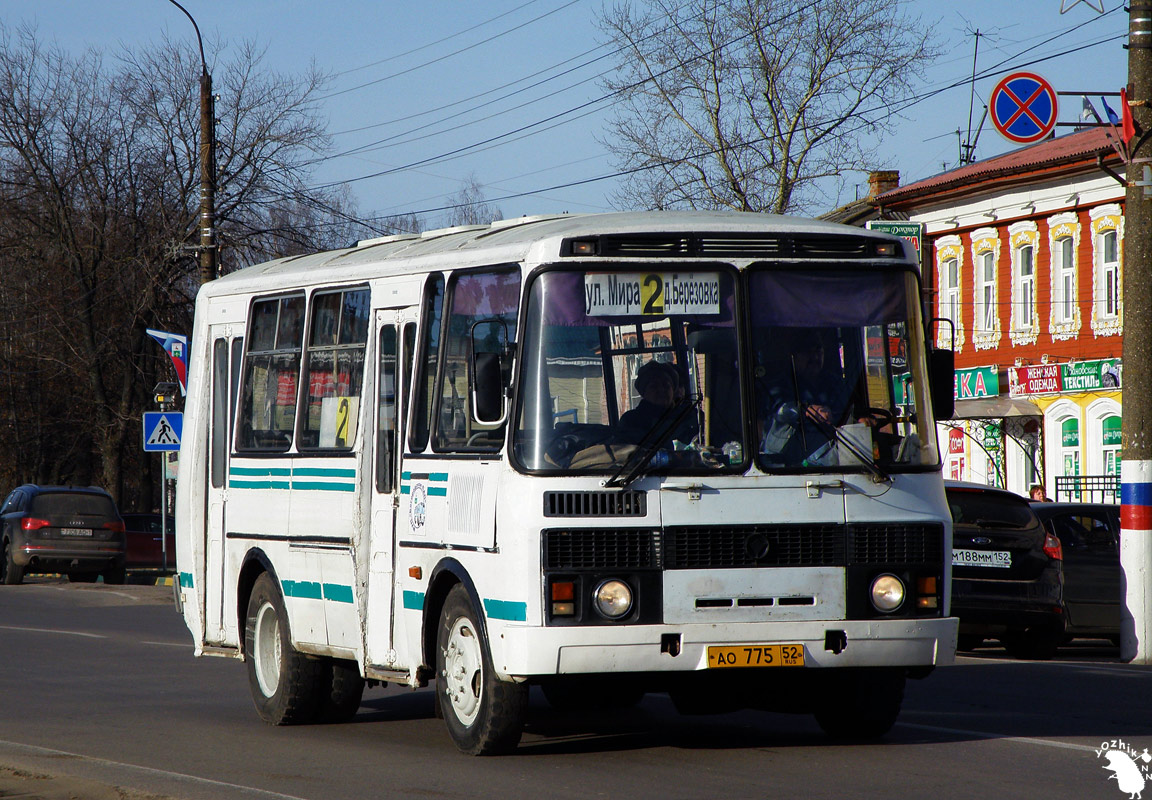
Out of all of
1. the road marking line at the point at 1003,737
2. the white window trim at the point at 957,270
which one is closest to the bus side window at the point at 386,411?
the road marking line at the point at 1003,737

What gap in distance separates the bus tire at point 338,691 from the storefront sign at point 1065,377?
89.4 ft

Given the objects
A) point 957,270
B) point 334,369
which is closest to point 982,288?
point 957,270

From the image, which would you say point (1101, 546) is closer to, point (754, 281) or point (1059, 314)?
point (754, 281)

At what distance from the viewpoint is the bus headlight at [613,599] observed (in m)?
8.84

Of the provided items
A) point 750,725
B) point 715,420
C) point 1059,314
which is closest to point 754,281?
point 715,420

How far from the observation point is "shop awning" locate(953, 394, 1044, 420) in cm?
3906

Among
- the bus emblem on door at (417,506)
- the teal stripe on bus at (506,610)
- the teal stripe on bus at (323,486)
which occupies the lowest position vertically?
the teal stripe on bus at (506,610)

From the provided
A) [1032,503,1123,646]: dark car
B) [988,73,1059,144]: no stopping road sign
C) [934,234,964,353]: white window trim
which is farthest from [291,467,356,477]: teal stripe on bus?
[934,234,964,353]: white window trim

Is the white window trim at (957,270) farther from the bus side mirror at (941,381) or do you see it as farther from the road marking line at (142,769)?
the road marking line at (142,769)

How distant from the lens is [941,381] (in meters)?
9.65

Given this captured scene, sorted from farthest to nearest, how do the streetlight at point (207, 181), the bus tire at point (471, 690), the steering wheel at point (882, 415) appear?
the streetlight at point (207, 181), the steering wheel at point (882, 415), the bus tire at point (471, 690)

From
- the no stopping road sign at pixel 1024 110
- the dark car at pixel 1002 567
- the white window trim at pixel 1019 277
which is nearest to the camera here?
the dark car at pixel 1002 567

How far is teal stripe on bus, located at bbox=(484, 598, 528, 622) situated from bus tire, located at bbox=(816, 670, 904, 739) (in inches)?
81.3

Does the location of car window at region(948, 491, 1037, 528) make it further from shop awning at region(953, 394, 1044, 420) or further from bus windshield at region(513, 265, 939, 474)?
shop awning at region(953, 394, 1044, 420)
